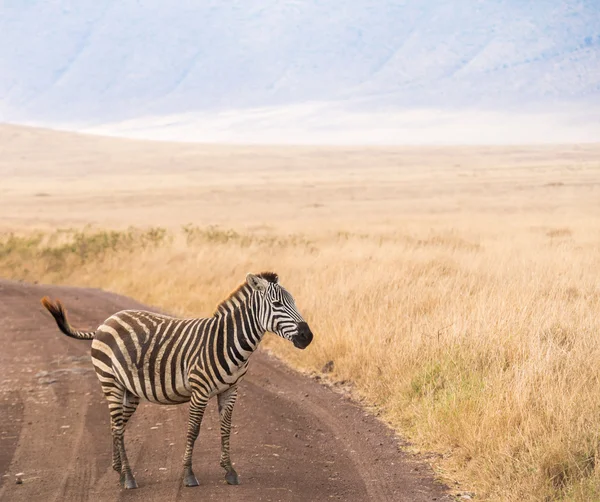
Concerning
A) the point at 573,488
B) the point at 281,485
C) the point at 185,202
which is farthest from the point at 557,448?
the point at 185,202

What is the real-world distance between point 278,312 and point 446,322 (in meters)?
4.29

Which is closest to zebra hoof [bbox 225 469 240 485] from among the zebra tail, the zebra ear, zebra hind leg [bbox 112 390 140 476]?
zebra hind leg [bbox 112 390 140 476]

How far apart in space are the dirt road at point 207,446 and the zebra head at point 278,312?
1247 mm

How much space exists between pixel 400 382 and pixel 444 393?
0.84m

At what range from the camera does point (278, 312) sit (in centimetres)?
702

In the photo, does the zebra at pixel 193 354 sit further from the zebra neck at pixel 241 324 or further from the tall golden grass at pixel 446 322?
the tall golden grass at pixel 446 322

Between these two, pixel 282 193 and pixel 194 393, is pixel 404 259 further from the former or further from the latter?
pixel 282 193

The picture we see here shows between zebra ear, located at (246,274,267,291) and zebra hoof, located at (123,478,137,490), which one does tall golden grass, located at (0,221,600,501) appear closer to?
zebra ear, located at (246,274,267,291)

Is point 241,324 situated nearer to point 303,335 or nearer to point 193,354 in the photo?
point 193,354

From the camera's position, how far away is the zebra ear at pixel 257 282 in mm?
7141

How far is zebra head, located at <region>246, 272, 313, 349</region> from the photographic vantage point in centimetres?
692

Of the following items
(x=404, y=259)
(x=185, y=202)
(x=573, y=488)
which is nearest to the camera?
(x=573, y=488)

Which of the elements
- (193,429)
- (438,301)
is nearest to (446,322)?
(438,301)

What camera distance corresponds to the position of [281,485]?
715cm
